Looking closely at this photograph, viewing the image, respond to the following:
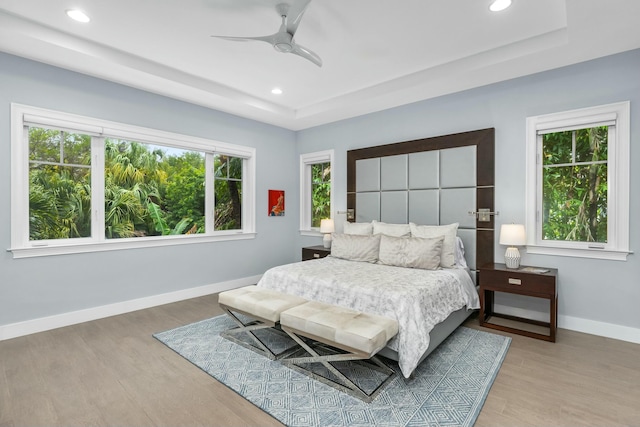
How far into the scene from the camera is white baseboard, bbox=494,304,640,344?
3.00 meters

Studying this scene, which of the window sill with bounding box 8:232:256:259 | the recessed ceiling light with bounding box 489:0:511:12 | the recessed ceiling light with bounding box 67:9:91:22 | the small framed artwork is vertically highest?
the recessed ceiling light with bounding box 67:9:91:22

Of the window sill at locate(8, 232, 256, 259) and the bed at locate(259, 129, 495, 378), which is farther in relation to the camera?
the window sill at locate(8, 232, 256, 259)

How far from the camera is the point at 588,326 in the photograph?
3197 millimetres

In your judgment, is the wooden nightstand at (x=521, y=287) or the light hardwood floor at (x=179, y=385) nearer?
the light hardwood floor at (x=179, y=385)

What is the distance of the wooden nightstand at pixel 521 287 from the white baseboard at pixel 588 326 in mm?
61

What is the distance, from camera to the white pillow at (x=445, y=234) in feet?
11.7

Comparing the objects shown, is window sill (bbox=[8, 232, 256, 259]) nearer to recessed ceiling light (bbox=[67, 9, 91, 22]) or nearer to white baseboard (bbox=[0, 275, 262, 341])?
white baseboard (bbox=[0, 275, 262, 341])

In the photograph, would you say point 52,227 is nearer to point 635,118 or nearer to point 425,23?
point 425,23

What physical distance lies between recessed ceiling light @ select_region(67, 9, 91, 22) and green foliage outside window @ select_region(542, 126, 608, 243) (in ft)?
14.8

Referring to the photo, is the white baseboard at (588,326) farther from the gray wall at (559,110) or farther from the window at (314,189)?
the window at (314,189)

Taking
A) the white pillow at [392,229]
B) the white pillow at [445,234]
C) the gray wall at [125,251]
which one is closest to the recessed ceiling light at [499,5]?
the white pillow at [445,234]

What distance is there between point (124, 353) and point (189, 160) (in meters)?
2.66

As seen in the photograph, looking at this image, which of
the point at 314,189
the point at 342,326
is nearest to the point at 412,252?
the point at 342,326

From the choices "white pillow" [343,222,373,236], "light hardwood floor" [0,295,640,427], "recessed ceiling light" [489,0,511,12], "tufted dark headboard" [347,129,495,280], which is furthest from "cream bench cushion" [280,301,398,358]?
"recessed ceiling light" [489,0,511,12]
